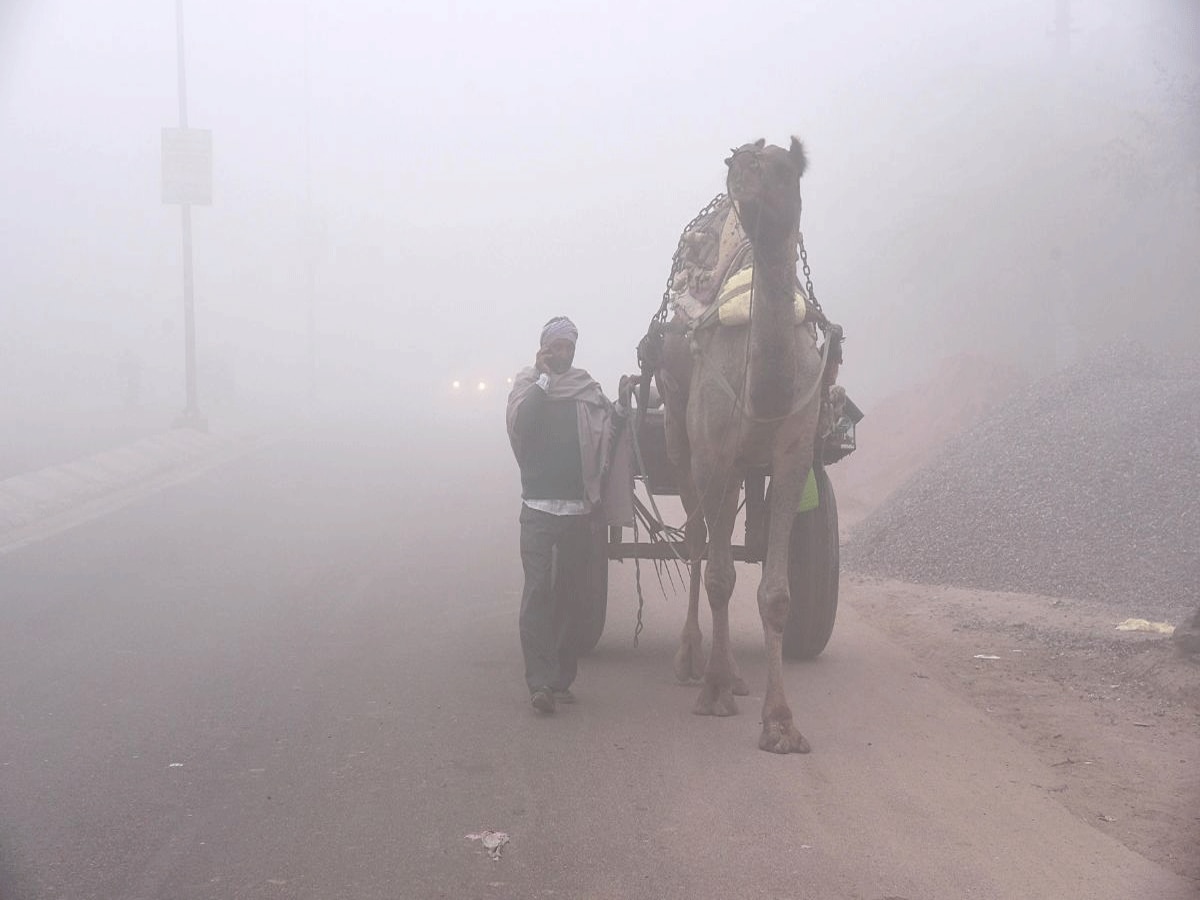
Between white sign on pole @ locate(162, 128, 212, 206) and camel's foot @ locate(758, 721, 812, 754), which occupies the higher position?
white sign on pole @ locate(162, 128, 212, 206)

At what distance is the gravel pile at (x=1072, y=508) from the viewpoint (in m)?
11.6

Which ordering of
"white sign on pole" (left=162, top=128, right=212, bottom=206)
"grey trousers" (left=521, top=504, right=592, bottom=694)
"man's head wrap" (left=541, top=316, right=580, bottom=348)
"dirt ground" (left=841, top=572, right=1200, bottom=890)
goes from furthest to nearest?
1. "white sign on pole" (left=162, top=128, right=212, bottom=206)
2. "man's head wrap" (left=541, top=316, right=580, bottom=348)
3. "grey trousers" (left=521, top=504, right=592, bottom=694)
4. "dirt ground" (left=841, top=572, right=1200, bottom=890)

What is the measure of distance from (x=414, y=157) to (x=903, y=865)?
437ft

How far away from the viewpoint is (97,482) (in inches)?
827

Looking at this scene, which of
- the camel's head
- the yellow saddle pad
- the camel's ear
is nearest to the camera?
the camel's head

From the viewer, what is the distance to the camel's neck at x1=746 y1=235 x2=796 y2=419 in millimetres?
6961

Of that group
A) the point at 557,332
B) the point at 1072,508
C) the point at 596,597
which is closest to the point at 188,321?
the point at 1072,508

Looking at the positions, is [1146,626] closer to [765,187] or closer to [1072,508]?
[1072,508]

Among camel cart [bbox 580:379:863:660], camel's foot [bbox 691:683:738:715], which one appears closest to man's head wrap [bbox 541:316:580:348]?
camel cart [bbox 580:379:863:660]

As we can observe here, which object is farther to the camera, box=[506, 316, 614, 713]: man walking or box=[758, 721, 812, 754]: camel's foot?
box=[506, 316, 614, 713]: man walking

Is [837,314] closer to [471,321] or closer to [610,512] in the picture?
[610,512]

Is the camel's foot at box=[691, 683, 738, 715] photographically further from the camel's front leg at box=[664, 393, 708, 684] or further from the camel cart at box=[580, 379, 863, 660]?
the camel cart at box=[580, 379, 863, 660]

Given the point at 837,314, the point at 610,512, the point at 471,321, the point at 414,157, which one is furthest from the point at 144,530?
the point at 414,157

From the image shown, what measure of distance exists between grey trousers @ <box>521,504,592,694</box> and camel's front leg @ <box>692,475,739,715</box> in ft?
2.70
